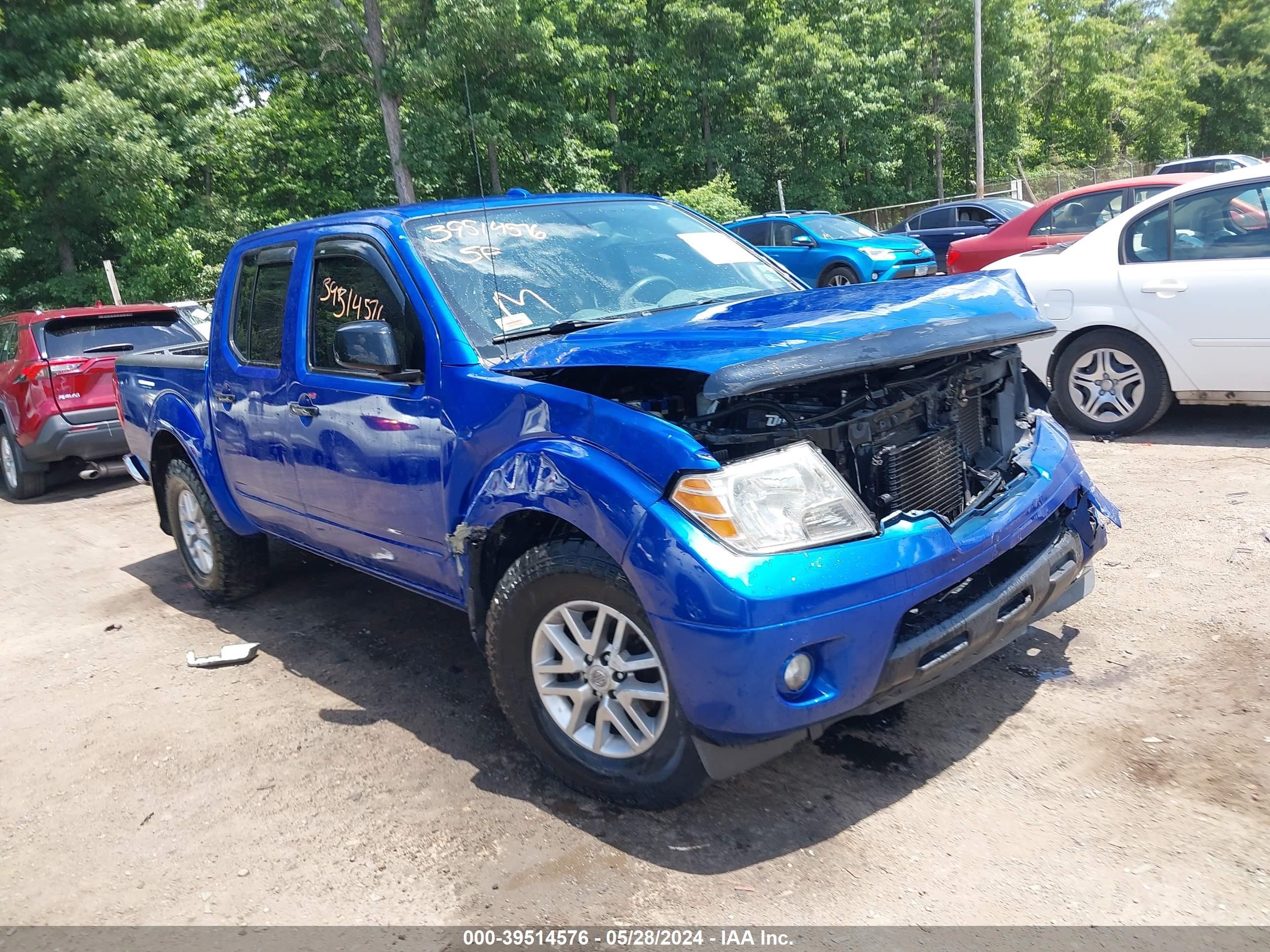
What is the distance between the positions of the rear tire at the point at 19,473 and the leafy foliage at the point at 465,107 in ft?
21.6

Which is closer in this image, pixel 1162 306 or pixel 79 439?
pixel 1162 306

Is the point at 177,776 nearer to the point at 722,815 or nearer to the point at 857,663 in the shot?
the point at 722,815

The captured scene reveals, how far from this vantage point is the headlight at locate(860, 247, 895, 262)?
16.1m

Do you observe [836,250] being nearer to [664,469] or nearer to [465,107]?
[465,107]

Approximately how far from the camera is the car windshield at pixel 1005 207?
18.5 metres

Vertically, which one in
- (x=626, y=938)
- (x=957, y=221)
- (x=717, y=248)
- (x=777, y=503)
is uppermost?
(x=957, y=221)

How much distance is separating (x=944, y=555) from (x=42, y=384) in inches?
360

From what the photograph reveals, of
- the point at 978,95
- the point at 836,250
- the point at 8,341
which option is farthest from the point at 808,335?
the point at 978,95

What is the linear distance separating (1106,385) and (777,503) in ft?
16.7

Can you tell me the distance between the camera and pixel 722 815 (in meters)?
3.27

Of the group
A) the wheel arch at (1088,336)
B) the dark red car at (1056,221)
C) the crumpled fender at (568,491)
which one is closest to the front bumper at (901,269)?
the dark red car at (1056,221)

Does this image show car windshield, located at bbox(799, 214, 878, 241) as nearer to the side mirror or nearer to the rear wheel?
the rear wheel

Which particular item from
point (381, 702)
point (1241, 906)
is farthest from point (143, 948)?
point (1241, 906)

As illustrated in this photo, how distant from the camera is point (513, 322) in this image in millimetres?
3867
